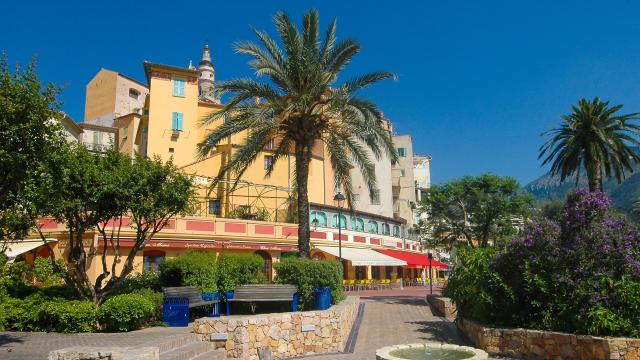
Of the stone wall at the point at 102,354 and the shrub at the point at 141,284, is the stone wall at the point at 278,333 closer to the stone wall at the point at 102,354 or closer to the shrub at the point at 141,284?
the stone wall at the point at 102,354

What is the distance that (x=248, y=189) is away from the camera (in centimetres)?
3656

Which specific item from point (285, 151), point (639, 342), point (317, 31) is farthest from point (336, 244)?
point (639, 342)

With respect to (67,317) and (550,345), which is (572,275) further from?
(67,317)

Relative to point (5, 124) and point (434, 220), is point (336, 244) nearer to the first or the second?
point (434, 220)

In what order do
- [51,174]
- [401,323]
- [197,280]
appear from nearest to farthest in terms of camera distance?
1. [51,174]
2. [197,280]
3. [401,323]

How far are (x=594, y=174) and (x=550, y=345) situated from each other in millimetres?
13304

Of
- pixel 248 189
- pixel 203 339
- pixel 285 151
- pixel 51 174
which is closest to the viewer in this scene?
pixel 203 339

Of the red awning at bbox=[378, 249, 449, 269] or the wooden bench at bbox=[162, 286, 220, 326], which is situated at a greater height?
the red awning at bbox=[378, 249, 449, 269]

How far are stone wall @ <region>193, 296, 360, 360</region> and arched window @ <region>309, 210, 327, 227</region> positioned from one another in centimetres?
2402

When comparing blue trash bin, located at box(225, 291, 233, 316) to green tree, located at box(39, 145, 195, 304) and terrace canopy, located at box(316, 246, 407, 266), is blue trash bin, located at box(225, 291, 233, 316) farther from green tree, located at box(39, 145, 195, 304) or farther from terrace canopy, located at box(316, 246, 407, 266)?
terrace canopy, located at box(316, 246, 407, 266)

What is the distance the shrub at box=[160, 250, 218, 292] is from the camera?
15.8 meters

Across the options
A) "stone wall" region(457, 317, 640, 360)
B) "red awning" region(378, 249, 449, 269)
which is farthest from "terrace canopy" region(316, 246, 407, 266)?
"stone wall" region(457, 317, 640, 360)

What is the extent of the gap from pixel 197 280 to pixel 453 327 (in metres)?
8.12

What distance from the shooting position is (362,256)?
121ft
